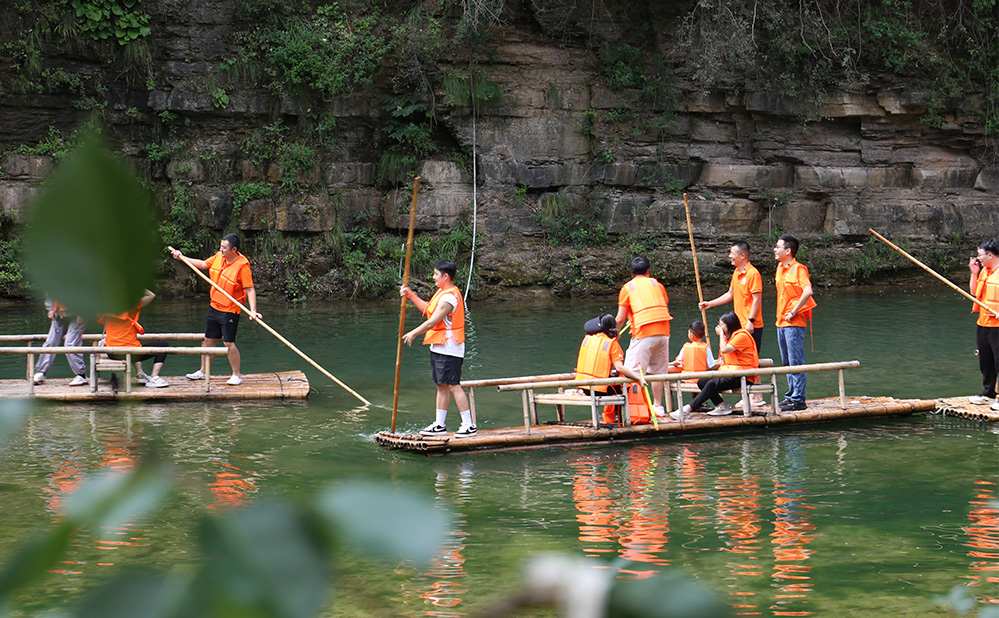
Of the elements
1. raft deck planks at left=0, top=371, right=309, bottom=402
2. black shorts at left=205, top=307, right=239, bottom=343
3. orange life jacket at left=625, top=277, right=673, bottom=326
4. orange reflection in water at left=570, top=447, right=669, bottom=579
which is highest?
orange life jacket at left=625, top=277, right=673, bottom=326

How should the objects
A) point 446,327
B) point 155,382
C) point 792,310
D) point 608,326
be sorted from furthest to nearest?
point 155,382
point 792,310
point 608,326
point 446,327

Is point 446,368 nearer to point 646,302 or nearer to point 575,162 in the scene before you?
point 646,302

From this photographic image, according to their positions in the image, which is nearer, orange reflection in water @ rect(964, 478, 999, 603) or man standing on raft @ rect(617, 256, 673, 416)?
orange reflection in water @ rect(964, 478, 999, 603)

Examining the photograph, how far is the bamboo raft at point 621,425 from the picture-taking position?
837 centimetres

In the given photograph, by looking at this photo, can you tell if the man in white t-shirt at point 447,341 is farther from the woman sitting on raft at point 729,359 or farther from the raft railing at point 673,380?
the woman sitting on raft at point 729,359

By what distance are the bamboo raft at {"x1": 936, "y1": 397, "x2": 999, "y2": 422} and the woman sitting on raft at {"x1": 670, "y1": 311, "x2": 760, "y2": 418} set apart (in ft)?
6.43

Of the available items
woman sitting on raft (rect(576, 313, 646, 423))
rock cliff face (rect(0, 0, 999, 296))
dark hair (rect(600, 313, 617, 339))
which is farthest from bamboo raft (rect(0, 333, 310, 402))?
rock cliff face (rect(0, 0, 999, 296))

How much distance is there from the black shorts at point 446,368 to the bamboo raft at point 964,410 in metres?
5.07

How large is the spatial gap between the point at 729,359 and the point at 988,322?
104 inches

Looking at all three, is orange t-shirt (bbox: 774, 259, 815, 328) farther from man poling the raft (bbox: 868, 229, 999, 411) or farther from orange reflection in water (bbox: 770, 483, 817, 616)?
orange reflection in water (bbox: 770, 483, 817, 616)

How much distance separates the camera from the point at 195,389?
10.7 m

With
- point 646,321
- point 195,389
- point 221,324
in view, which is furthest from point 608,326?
point 195,389

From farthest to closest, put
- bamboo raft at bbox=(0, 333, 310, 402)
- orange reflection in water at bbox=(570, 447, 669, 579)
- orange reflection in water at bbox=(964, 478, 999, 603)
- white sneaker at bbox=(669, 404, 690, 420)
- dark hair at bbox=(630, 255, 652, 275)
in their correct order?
bamboo raft at bbox=(0, 333, 310, 402) → dark hair at bbox=(630, 255, 652, 275) → white sneaker at bbox=(669, 404, 690, 420) → orange reflection in water at bbox=(570, 447, 669, 579) → orange reflection in water at bbox=(964, 478, 999, 603)

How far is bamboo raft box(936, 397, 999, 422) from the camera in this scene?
9.33 meters
